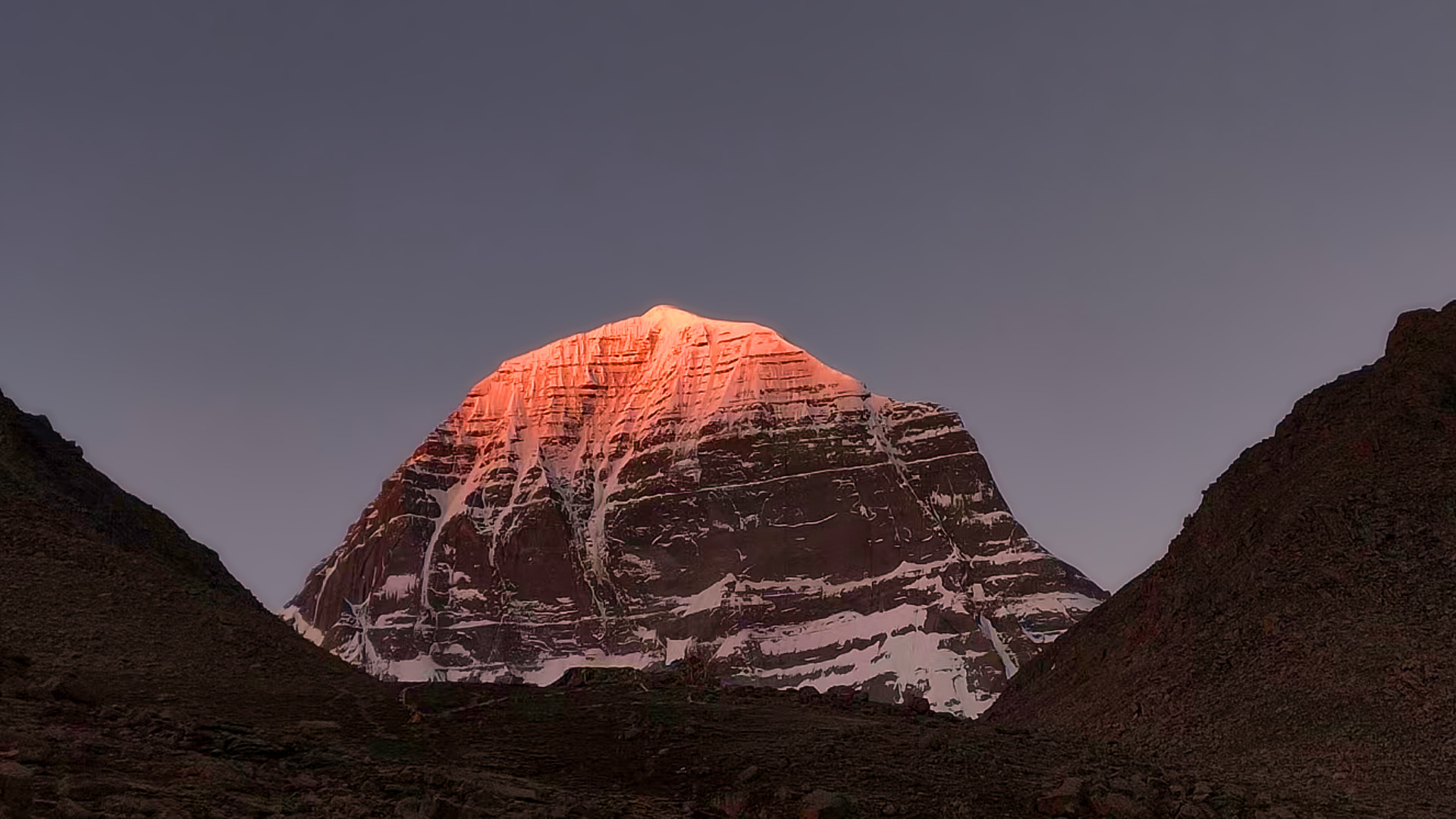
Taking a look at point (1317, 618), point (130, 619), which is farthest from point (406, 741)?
point (1317, 618)

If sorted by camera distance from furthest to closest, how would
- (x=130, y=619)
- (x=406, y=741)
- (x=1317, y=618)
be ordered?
(x=1317, y=618) < (x=130, y=619) < (x=406, y=741)

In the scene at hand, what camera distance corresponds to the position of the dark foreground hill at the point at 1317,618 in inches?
1161

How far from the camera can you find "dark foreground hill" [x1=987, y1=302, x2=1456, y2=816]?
29484 millimetres

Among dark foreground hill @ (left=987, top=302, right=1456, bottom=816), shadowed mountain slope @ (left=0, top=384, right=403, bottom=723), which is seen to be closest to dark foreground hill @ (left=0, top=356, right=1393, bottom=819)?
shadowed mountain slope @ (left=0, top=384, right=403, bottom=723)

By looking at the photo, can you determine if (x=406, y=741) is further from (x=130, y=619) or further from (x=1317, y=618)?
(x=1317, y=618)

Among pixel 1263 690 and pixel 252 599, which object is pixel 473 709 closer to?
pixel 252 599

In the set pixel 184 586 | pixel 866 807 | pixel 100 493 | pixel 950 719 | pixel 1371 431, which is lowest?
pixel 866 807

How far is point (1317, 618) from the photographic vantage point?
35.2 metres

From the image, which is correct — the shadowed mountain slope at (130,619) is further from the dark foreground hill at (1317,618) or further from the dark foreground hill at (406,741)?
the dark foreground hill at (1317,618)

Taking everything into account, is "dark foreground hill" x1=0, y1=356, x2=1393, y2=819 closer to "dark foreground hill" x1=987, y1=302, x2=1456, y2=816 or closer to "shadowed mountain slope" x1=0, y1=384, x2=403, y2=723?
"shadowed mountain slope" x1=0, y1=384, x2=403, y2=723

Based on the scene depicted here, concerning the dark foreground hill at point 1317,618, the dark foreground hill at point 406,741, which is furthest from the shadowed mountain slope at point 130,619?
the dark foreground hill at point 1317,618

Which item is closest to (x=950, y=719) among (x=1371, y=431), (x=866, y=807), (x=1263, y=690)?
(x=866, y=807)

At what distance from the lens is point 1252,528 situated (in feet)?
138

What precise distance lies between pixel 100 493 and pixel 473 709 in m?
15.1
